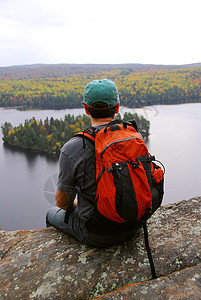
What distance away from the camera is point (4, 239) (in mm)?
2904

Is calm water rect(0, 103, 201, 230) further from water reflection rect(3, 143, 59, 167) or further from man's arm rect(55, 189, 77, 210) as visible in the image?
man's arm rect(55, 189, 77, 210)

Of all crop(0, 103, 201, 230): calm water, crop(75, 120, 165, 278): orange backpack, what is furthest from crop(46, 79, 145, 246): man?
crop(0, 103, 201, 230): calm water

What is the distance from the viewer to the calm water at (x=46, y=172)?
28375 mm

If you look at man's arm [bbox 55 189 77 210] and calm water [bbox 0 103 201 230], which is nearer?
man's arm [bbox 55 189 77 210]

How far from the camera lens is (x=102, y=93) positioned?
1.89 metres

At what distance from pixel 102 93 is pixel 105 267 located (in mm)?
1413

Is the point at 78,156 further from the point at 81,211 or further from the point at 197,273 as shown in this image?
the point at 197,273

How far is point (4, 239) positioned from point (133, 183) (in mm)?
1980

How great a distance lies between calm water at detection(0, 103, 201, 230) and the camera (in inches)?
1117

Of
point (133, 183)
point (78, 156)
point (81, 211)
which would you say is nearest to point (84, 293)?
point (81, 211)

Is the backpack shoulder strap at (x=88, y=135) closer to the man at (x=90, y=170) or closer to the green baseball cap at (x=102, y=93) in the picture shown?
the man at (x=90, y=170)

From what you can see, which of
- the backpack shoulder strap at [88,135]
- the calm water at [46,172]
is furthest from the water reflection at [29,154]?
the backpack shoulder strap at [88,135]

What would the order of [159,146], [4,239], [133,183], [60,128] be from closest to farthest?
1. [133,183]
2. [4,239]
3. [159,146]
4. [60,128]

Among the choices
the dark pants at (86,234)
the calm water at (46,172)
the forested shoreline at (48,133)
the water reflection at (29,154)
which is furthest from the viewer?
the forested shoreline at (48,133)
